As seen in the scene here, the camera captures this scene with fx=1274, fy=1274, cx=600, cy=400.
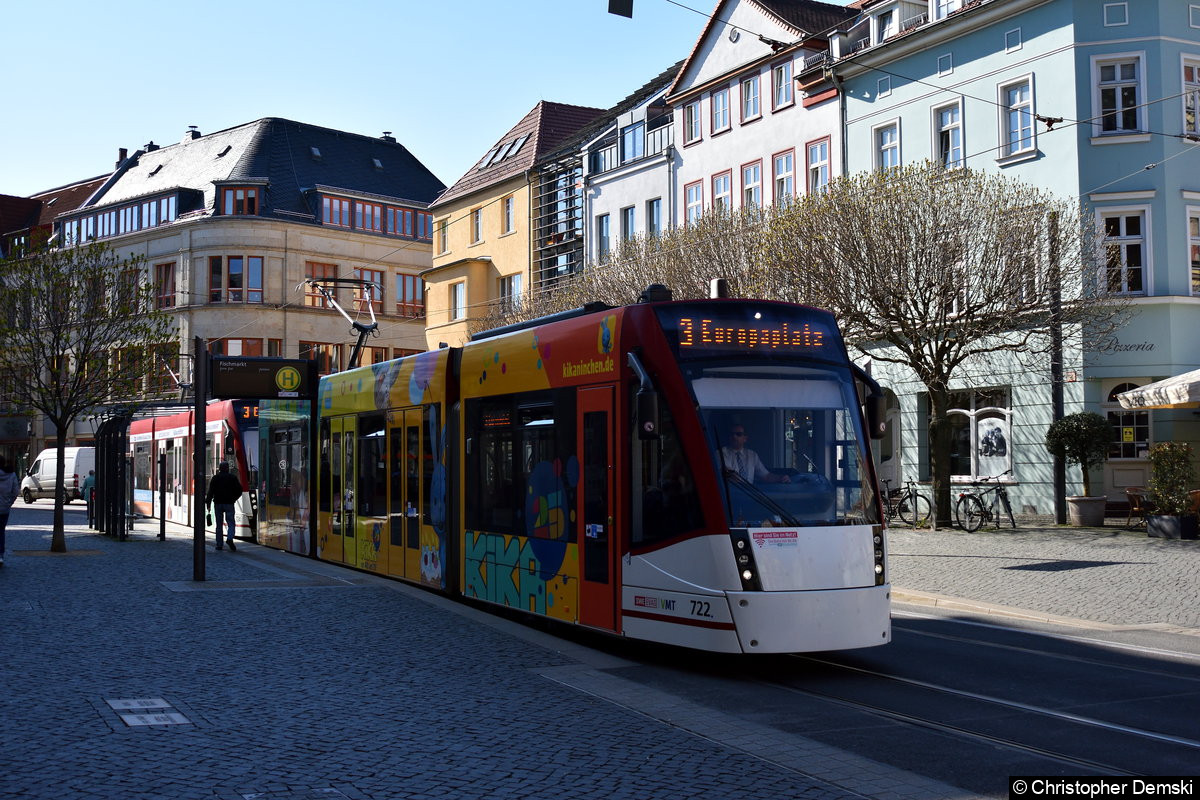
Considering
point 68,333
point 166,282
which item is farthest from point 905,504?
point 166,282

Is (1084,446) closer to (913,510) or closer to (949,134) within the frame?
(913,510)

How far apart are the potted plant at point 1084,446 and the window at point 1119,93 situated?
6691 mm

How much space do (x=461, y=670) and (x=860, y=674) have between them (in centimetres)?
323

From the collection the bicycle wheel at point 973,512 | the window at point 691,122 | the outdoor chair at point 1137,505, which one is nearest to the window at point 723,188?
the window at point 691,122

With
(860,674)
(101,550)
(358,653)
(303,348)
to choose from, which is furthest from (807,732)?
(303,348)

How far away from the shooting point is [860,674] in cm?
1035

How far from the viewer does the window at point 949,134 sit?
3106 cm

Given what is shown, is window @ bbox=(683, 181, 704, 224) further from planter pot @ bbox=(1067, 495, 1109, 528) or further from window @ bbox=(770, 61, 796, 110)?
planter pot @ bbox=(1067, 495, 1109, 528)

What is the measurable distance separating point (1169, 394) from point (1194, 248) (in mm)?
5668

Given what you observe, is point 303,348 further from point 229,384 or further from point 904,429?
point 229,384

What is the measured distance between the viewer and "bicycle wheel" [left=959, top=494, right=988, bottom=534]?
82.9 ft

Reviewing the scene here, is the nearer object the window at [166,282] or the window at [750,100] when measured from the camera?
the window at [750,100]

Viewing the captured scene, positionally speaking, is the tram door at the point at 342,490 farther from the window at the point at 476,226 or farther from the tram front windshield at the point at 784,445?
the window at the point at 476,226

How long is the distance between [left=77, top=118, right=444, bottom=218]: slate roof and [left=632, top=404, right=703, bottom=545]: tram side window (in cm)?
6033
